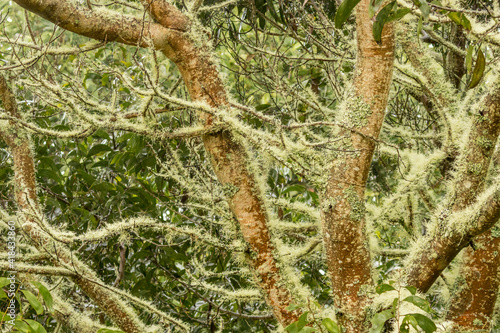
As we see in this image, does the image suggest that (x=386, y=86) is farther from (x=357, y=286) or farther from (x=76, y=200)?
(x=76, y=200)

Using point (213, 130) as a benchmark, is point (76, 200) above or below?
below

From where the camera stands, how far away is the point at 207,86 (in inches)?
46.9

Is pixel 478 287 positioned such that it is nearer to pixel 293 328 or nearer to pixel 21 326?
pixel 293 328

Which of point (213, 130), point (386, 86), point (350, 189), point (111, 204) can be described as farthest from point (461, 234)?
point (111, 204)

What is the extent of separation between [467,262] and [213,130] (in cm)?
69

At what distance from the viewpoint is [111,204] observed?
5.83 ft

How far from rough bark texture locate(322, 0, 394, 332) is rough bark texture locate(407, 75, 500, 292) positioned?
0.38ft

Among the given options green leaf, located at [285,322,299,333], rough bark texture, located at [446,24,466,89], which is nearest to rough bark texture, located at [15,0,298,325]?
green leaf, located at [285,322,299,333]

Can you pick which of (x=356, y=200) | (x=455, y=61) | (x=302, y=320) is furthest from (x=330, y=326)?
(x=455, y=61)

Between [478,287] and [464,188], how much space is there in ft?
0.89

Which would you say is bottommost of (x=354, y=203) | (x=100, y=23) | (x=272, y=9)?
(x=354, y=203)

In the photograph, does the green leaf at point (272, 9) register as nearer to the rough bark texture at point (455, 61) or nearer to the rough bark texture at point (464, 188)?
the rough bark texture at point (455, 61)

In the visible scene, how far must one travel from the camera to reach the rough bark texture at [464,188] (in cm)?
95

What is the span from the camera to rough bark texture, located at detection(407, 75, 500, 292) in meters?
0.95
